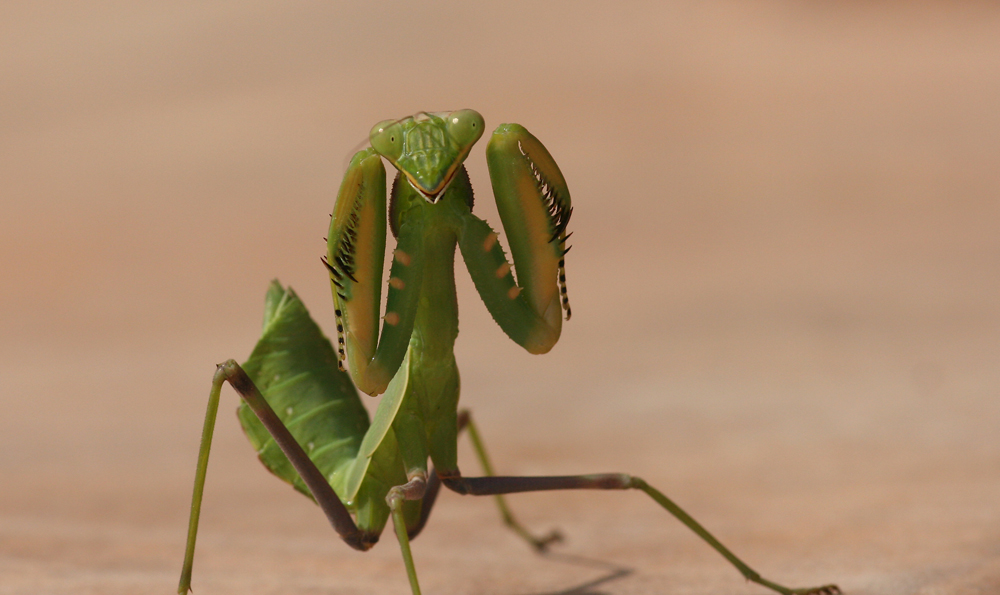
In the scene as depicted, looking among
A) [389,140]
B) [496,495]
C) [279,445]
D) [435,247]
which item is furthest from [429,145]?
[496,495]

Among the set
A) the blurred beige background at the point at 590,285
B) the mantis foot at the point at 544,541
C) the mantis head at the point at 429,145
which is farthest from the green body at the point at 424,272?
the mantis foot at the point at 544,541

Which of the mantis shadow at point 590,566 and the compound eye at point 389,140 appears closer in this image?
the compound eye at point 389,140

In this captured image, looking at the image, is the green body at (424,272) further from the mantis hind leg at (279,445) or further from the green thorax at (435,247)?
the mantis hind leg at (279,445)

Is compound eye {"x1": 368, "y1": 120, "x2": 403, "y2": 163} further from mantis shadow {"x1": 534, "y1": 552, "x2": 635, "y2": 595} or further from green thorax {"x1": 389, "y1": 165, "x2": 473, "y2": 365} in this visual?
mantis shadow {"x1": 534, "y1": 552, "x2": 635, "y2": 595}

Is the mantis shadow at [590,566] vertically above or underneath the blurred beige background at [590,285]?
underneath

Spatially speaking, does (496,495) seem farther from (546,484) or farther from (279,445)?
(279,445)

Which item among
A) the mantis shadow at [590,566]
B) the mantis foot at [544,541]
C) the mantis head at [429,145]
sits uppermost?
the mantis head at [429,145]

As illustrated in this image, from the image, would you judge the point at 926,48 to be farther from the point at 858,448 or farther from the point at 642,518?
the point at 642,518
